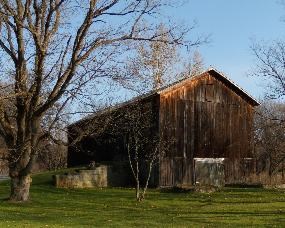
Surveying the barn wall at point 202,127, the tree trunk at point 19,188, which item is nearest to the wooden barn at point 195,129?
the barn wall at point 202,127

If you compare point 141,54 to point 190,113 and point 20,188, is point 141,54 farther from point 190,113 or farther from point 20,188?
point 20,188

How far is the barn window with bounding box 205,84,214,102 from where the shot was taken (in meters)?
36.8

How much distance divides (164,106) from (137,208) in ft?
44.8

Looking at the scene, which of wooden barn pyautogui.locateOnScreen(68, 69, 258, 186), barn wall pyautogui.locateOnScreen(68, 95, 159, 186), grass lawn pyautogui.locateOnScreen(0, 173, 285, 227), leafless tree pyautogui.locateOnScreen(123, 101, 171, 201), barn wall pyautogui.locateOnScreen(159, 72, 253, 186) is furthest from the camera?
barn wall pyautogui.locateOnScreen(159, 72, 253, 186)

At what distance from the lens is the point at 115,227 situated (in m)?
15.8

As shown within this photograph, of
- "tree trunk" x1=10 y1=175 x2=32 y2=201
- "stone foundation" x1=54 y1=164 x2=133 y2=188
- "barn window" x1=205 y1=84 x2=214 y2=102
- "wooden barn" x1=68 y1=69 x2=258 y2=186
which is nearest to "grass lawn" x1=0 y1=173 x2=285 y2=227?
"tree trunk" x1=10 y1=175 x2=32 y2=201

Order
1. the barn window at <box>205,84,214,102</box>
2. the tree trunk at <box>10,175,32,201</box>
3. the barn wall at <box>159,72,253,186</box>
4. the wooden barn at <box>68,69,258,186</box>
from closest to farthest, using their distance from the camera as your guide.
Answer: the tree trunk at <box>10,175,32,201</box> → the wooden barn at <box>68,69,258,186</box> → the barn wall at <box>159,72,253,186</box> → the barn window at <box>205,84,214,102</box>

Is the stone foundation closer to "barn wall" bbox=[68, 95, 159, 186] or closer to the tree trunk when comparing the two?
"barn wall" bbox=[68, 95, 159, 186]

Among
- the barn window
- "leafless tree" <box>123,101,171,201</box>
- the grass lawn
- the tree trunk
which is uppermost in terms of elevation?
the barn window

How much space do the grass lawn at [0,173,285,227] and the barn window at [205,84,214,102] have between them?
27.3ft

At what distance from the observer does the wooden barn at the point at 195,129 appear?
34.5 m

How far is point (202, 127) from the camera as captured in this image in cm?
3641

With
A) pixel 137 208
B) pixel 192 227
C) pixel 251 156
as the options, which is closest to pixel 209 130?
pixel 251 156

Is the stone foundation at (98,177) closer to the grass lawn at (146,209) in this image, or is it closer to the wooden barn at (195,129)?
the wooden barn at (195,129)
